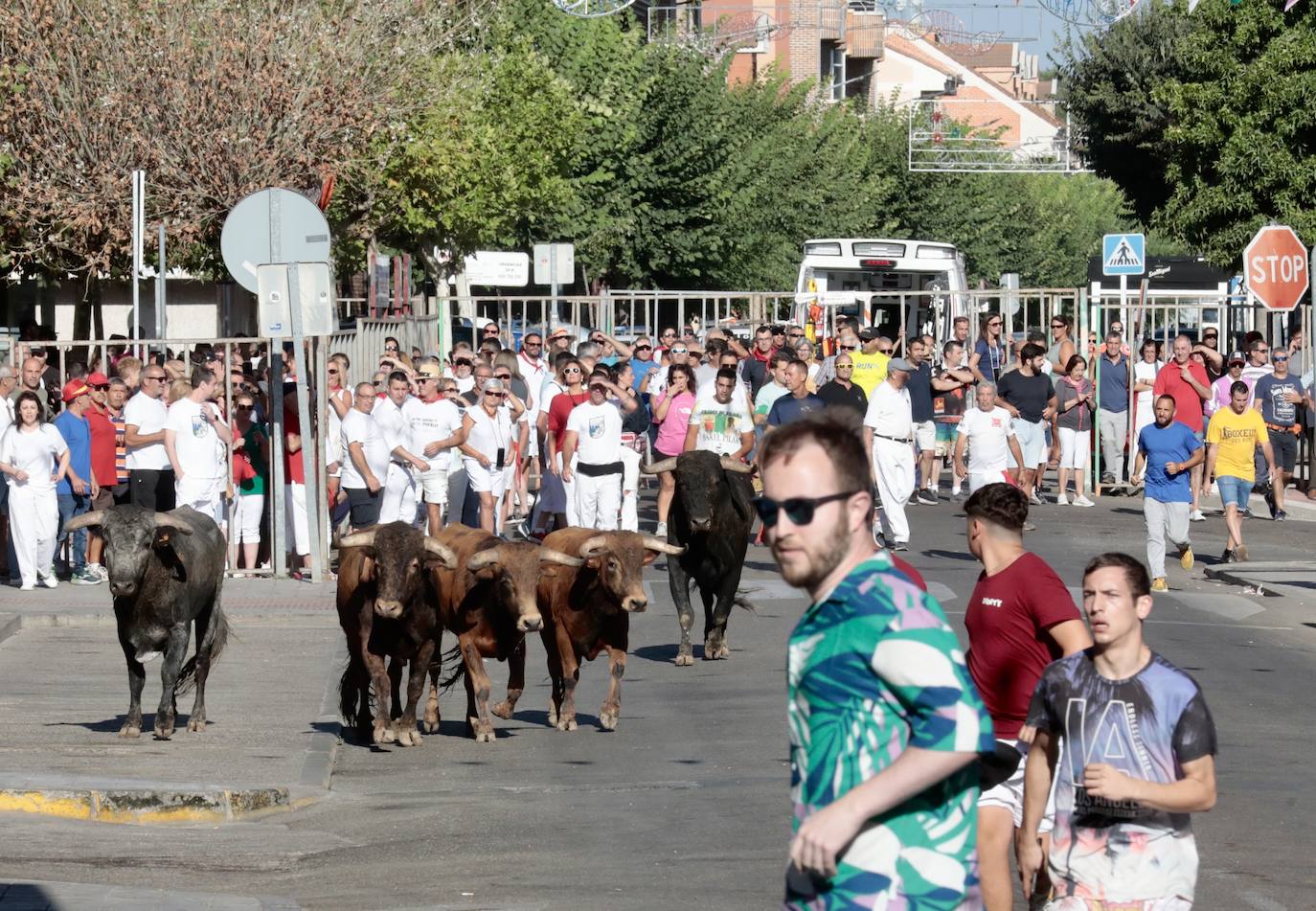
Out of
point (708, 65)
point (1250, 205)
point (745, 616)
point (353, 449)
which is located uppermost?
point (708, 65)

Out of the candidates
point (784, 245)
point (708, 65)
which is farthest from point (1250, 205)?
point (784, 245)

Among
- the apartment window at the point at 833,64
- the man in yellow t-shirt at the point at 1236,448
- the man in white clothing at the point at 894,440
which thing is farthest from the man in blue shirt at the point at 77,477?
the apartment window at the point at 833,64

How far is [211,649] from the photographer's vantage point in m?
12.9

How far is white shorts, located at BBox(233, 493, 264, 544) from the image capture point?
1944 cm

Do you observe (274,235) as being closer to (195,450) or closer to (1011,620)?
(195,450)

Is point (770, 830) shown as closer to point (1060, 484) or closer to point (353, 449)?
point (353, 449)

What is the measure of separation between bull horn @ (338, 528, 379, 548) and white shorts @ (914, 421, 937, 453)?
1522 centimetres

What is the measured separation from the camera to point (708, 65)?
5562 cm

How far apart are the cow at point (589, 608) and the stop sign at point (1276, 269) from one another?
665 inches

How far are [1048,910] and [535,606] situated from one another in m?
6.35

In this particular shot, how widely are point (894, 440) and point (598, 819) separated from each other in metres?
11.1

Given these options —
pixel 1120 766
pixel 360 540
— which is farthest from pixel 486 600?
pixel 1120 766

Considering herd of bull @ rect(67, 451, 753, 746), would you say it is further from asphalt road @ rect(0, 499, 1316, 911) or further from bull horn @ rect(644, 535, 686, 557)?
asphalt road @ rect(0, 499, 1316, 911)

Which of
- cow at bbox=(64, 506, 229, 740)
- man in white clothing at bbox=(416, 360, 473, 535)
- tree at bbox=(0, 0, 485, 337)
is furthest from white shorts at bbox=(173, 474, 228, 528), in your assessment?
tree at bbox=(0, 0, 485, 337)
